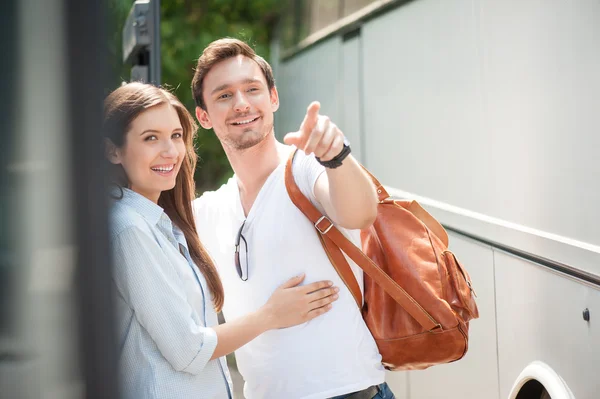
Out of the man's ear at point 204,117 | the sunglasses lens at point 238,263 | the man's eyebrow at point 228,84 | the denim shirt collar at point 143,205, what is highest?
the man's eyebrow at point 228,84

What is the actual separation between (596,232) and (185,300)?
1.16m

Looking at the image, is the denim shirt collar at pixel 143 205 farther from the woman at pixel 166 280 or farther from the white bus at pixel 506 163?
the white bus at pixel 506 163

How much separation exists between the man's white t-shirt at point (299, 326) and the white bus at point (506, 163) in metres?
0.62

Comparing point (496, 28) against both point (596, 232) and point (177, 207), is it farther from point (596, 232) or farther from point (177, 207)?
point (177, 207)

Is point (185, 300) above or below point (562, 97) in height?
below

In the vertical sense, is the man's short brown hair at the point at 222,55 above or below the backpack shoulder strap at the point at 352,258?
above

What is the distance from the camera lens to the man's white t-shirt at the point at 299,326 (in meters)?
2.27

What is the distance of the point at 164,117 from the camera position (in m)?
2.14

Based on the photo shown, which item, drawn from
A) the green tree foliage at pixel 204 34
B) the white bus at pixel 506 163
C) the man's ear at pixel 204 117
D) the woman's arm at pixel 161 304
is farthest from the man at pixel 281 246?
the green tree foliage at pixel 204 34

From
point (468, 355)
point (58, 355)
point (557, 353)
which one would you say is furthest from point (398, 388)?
point (58, 355)

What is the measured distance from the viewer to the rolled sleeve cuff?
189 cm

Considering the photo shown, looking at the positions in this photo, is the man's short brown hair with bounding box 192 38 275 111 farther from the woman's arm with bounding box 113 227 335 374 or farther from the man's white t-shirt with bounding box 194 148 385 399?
the woman's arm with bounding box 113 227 335 374

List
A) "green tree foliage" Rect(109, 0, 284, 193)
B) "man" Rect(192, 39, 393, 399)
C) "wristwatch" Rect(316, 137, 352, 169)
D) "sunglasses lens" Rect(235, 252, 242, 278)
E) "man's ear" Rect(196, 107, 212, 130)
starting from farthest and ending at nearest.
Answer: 1. "green tree foliage" Rect(109, 0, 284, 193)
2. "man's ear" Rect(196, 107, 212, 130)
3. "sunglasses lens" Rect(235, 252, 242, 278)
4. "man" Rect(192, 39, 393, 399)
5. "wristwatch" Rect(316, 137, 352, 169)

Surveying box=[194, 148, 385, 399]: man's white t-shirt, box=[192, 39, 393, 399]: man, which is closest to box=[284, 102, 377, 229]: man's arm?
box=[192, 39, 393, 399]: man
